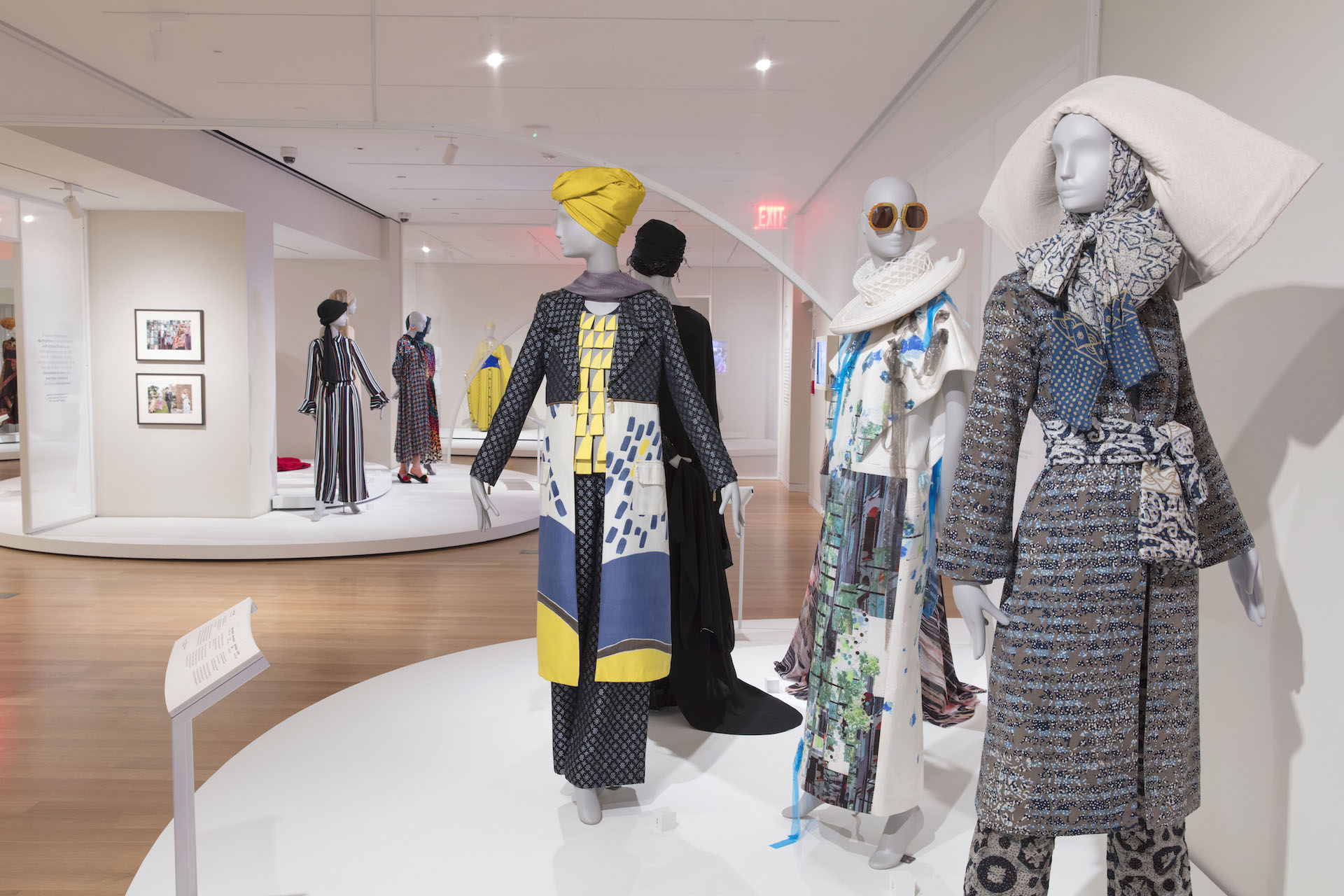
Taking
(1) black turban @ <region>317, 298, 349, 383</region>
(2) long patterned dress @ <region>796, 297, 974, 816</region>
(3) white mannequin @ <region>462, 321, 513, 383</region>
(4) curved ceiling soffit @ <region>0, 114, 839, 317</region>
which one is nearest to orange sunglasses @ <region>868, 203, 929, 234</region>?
(2) long patterned dress @ <region>796, 297, 974, 816</region>

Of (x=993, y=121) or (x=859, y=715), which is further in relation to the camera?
(x=993, y=121)

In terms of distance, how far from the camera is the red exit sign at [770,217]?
8336 millimetres

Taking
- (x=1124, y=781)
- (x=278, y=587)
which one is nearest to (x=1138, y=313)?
(x=1124, y=781)

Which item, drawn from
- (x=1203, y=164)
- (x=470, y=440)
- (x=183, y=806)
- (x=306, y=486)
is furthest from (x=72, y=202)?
(x=1203, y=164)

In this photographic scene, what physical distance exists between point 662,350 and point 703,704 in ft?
4.49

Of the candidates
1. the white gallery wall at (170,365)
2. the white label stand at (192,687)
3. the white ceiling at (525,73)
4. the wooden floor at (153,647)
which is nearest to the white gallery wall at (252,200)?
the white gallery wall at (170,365)

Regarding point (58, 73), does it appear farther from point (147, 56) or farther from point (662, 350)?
point (662, 350)

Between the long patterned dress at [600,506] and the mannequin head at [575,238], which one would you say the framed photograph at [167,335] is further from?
the mannequin head at [575,238]

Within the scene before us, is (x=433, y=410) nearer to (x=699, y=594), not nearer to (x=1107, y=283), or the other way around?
(x=699, y=594)

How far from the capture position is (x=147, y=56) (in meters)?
5.03

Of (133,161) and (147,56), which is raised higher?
(147,56)

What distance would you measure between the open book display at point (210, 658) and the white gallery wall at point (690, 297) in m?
6.68

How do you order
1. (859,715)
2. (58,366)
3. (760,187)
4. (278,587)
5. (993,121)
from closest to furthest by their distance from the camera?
(859,715)
(993,121)
(278,587)
(58,366)
(760,187)

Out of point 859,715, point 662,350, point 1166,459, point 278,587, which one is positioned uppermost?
point 662,350
